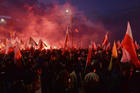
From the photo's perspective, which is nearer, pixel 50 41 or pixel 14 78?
pixel 14 78

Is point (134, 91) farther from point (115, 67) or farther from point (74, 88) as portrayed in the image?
point (74, 88)

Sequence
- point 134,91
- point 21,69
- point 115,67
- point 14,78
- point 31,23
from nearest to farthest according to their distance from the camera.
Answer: point 115,67 → point 134,91 → point 14,78 → point 21,69 → point 31,23

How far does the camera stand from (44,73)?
441 centimetres

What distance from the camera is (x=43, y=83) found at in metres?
4.34

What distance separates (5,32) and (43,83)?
3793cm

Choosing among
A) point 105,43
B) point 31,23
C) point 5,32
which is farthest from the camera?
point 31,23

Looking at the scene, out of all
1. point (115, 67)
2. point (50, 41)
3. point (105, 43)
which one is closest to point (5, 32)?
point (50, 41)

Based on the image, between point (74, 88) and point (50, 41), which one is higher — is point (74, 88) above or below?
below

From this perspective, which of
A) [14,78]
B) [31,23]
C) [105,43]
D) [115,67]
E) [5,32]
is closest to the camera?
[115,67]

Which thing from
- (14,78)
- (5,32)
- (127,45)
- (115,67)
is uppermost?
(5,32)

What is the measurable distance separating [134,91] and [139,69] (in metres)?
1.24

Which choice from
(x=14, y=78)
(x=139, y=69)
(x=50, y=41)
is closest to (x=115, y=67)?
(x=139, y=69)

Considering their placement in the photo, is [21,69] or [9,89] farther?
[21,69]

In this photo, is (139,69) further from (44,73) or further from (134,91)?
(44,73)
